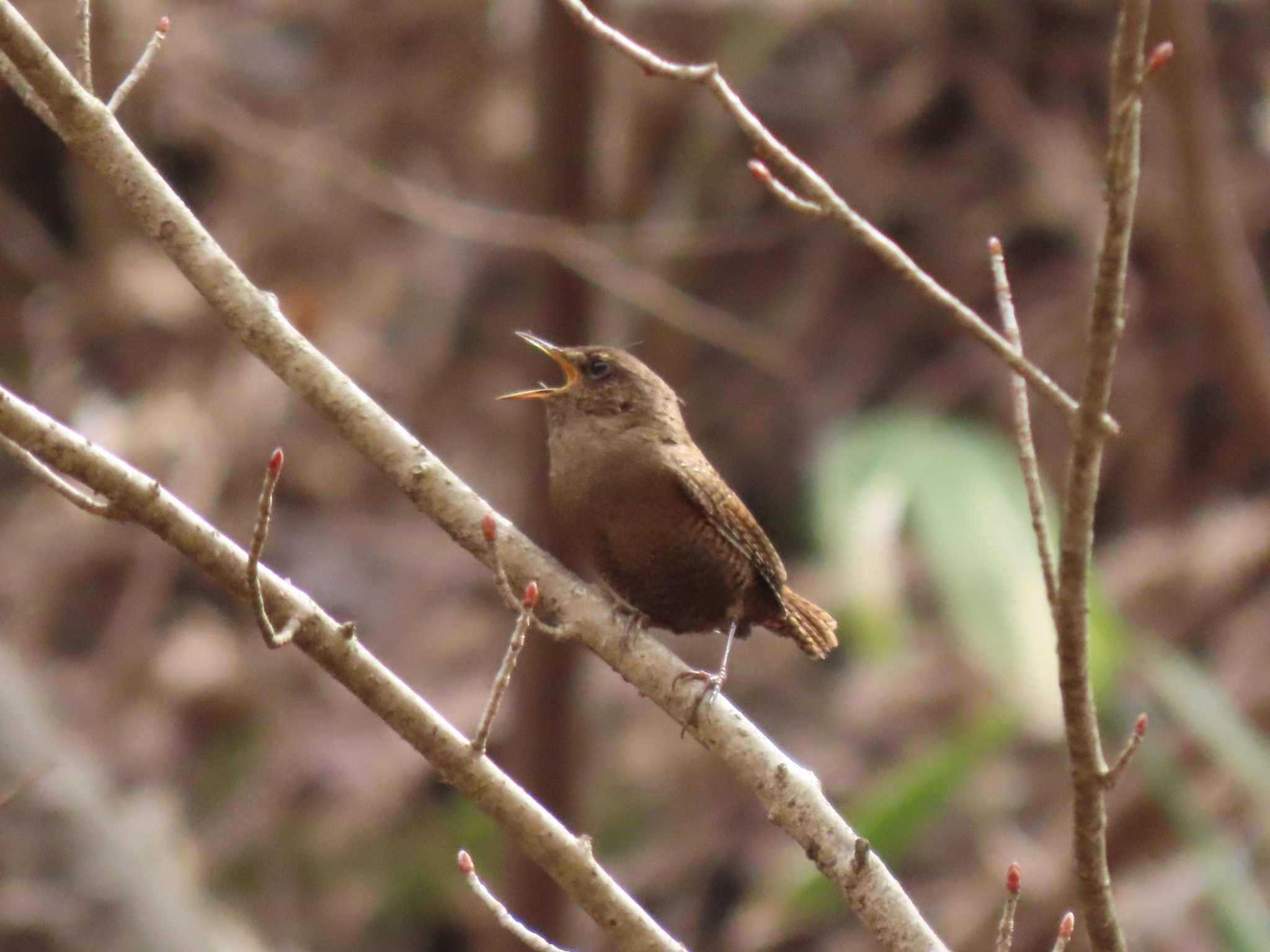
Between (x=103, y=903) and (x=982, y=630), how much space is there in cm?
275

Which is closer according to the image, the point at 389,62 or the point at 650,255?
the point at 650,255

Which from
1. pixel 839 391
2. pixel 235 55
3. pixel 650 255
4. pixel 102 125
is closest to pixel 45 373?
pixel 235 55

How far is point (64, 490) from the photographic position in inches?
97.0

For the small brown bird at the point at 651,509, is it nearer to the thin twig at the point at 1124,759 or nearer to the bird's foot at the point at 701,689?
the bird's foot at the point at 701,689

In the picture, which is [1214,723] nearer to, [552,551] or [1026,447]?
[552,551]

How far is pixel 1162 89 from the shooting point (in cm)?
587

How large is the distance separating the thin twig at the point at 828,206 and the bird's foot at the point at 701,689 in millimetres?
830

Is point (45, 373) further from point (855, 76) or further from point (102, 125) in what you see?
point (102, 125)

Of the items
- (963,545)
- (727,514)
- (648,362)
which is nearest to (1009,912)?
(727,514)

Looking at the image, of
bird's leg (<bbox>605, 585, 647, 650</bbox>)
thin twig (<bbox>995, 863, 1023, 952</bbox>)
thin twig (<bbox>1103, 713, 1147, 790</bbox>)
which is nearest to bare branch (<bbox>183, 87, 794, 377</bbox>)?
bird's leg (<bbox>605, 585, 647, 650</bbox>)

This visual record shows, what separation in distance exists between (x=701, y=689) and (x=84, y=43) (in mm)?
1410

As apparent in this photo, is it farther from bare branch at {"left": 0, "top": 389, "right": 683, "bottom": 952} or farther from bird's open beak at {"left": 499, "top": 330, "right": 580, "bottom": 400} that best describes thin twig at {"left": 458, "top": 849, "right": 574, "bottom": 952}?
bird's open beak at {"left": 499, "top": 330, "right": 580, "bottom": 400}

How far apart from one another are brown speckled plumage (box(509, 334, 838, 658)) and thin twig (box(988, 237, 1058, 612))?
1.23 meters

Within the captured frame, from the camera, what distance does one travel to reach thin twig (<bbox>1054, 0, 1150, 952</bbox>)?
1.88 metres
